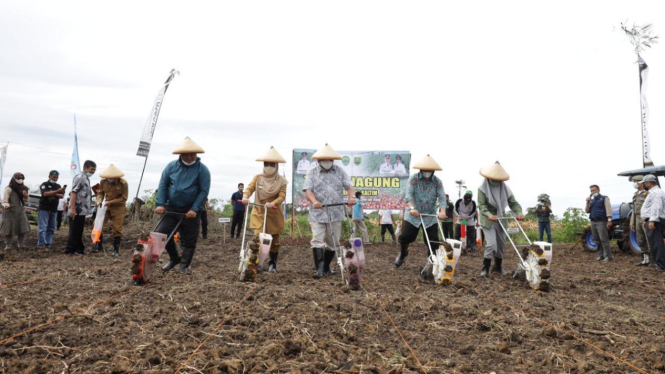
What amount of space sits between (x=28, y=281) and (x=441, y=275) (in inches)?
196

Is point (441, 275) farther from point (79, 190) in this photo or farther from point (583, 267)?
point (79, 190)

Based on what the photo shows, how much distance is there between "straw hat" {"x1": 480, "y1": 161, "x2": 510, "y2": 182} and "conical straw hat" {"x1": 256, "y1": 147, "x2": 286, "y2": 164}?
2.80 metres

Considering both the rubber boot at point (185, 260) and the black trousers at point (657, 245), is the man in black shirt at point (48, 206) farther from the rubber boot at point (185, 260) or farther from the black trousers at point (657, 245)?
the black trousers at point (657, 245)

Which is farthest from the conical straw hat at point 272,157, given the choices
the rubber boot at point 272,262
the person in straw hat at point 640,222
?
the person in straw hat at point 640,222

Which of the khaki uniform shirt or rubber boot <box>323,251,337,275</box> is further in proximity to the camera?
the khaki uniform shirt

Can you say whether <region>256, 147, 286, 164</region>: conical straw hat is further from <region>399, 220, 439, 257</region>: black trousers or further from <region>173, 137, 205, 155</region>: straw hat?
<region>399, 220, 439, 257</region>: black trousers

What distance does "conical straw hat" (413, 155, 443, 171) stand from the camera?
723 centimetres

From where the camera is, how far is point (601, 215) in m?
11.4

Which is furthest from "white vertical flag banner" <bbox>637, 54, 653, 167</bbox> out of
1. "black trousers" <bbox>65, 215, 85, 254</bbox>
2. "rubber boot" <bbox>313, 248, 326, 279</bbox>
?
"black trousers" <bbox>65, 215, 85, 254</bbox>

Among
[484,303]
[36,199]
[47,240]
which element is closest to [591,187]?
[484,303]

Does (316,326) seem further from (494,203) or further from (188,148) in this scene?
(494,203)

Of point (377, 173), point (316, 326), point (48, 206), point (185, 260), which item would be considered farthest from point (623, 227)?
point (48, 206)

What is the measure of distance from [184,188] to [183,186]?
0.09 feet

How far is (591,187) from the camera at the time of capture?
11836 millimetres
